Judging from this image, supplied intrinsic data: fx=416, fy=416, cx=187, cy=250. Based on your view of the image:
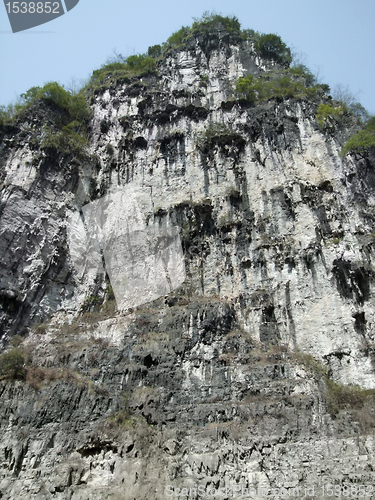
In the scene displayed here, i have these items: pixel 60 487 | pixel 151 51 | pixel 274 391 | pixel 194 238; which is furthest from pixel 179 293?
pixel 151 51

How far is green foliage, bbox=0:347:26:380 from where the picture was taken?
1505 cm

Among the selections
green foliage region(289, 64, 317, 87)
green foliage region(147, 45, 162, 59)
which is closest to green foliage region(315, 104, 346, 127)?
green foliage region(289, 64, 317, 87)

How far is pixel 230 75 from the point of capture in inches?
1027

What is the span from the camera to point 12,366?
1517 cm

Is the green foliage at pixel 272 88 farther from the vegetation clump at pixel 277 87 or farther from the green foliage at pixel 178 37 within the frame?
the green foliage at pixel 178 37

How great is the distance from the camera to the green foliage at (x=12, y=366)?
15.1 metres

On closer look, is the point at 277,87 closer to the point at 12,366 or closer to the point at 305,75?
the point at 305,75

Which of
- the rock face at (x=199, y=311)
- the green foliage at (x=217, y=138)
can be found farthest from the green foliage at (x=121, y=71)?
the green foliage at (x=217, y=138)

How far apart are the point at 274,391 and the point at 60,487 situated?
7.05m

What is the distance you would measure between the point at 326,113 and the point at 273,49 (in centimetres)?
898

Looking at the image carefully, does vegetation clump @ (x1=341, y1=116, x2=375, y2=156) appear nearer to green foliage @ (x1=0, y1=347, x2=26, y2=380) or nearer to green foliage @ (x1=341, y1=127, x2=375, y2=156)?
green foliage @ (x1=341, y1=127, x2=375, y2=156)

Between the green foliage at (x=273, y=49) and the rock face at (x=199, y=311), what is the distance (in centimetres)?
239

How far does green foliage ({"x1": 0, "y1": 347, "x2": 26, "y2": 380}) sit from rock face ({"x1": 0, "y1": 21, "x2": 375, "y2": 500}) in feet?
Answer: 1.25

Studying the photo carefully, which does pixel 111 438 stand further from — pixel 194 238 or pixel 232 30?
pixel 232 30
